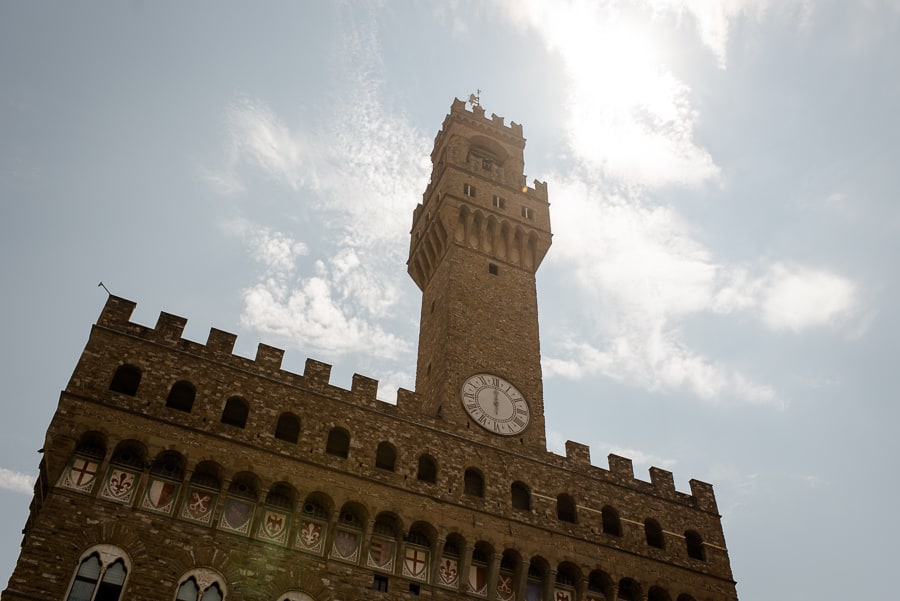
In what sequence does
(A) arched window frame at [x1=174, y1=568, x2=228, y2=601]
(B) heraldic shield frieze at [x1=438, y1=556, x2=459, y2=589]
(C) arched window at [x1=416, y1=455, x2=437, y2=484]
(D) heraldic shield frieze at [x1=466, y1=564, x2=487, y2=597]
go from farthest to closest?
(C) arched window at [x1=416, y1=455, x2=437, y2=484] < (D) heraldic shield frieze at [x1=466, y1=564, x2=487, y2=597] < (B) heraldic shield frieze at [x1=438, y1=556, x2=459, y2=589] < (A) arched window frame at [x1=174, y1=568, x2=228, y2=601]

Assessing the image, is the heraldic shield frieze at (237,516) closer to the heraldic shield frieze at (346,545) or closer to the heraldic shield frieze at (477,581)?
the heraldic shield frieze at (346,545)

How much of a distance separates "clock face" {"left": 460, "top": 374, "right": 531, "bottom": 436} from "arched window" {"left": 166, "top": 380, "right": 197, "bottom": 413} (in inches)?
364

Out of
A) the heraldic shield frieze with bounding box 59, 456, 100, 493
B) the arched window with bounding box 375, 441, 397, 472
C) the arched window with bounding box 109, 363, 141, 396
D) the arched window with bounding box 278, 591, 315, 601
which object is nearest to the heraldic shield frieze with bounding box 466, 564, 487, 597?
the arched window with bounding box 375, 441, 397, 472

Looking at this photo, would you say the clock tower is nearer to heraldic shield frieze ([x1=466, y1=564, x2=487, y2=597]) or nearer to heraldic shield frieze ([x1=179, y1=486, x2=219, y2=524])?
heraldic shield frieze ([x1=466, y1=564, x2=487, y2=597])

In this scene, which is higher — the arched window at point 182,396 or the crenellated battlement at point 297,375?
the crenellated battlement at point 297,375

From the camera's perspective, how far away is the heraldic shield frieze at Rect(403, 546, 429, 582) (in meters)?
23.0

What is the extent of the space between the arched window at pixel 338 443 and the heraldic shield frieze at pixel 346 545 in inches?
93.3

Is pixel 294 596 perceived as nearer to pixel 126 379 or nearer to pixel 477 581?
pixel 477 581

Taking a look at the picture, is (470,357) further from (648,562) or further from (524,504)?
(648,562)

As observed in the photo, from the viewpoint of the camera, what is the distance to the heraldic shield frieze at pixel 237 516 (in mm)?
21531

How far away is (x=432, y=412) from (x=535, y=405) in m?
3.84

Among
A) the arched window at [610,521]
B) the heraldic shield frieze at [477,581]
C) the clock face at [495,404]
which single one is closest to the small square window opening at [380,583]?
the heraldic shield frieze at [477,581]

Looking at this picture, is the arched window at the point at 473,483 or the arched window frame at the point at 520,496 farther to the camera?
the arched window frame at the point at 520,496

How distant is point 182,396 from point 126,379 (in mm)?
1648
